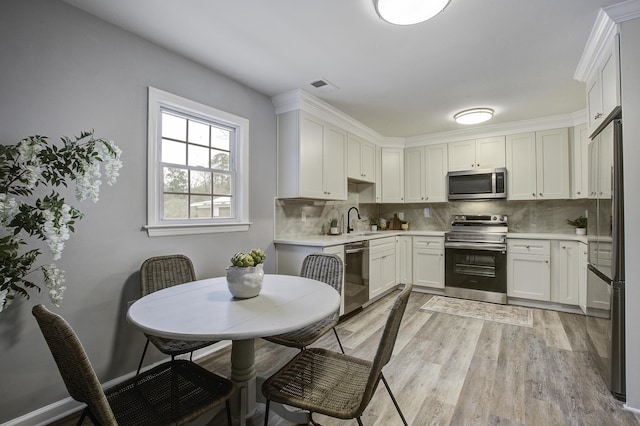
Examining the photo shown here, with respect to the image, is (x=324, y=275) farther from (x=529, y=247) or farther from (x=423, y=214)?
(x=423, y=214)

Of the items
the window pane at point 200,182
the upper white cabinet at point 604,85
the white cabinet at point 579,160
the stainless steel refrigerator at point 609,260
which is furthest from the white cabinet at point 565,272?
the window pane at point 200,182

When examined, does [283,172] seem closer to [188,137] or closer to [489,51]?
[188,137]

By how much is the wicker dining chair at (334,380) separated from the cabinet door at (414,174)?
12.5ft

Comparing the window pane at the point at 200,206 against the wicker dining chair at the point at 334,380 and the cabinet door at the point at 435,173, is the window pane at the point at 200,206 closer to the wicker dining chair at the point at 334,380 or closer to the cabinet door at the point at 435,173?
the wicker dining chair at the point at 334,380

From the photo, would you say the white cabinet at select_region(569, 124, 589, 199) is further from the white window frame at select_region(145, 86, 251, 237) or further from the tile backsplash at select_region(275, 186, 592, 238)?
the white window frame at select_region(145, 86, 251, 237)

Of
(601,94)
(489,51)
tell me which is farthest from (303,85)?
(601,94)

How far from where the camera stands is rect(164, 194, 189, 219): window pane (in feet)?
7.97

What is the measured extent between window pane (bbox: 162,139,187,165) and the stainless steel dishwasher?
1.81 meters

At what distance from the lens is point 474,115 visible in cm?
368

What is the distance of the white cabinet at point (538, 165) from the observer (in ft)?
12.8

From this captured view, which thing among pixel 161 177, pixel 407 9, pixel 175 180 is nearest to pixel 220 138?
pixel 175 180

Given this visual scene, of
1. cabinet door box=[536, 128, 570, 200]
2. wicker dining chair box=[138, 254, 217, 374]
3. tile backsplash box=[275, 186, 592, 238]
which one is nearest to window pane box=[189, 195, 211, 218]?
wicker dining chair box=[138, 254, 217, 374]

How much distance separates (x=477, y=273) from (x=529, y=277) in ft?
1.93

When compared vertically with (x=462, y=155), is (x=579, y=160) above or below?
below
